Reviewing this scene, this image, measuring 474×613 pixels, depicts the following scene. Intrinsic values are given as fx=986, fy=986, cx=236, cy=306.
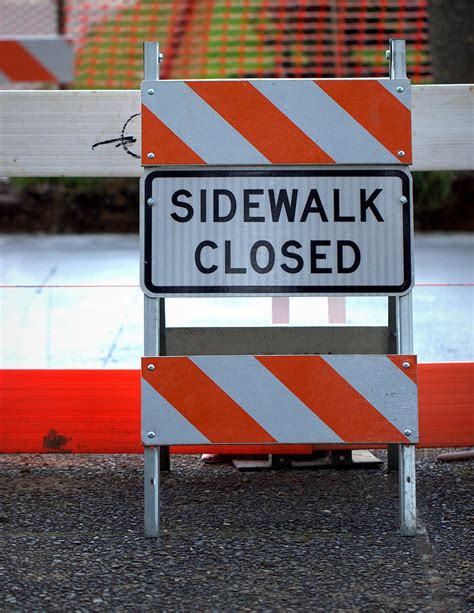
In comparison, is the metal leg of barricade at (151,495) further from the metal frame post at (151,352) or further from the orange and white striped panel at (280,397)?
the orange and white striped panel at (280,397)

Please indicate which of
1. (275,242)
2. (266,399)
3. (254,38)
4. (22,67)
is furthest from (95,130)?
(254,38)

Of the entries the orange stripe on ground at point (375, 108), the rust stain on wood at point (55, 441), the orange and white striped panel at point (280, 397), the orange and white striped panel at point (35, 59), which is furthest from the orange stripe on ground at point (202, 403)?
the orange and white striped panel at point (35, 59)

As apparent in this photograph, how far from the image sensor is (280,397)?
285 cm

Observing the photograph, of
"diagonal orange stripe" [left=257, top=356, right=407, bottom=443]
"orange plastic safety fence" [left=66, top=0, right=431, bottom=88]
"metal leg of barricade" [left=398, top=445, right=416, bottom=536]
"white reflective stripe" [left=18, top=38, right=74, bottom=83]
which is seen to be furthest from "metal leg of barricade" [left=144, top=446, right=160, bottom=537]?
"orange plastic safety fence" [left=66, top=0, right=431, bottom=88]

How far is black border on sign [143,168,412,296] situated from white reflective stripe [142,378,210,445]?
0.30 metres

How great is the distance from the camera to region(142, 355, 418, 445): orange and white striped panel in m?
2.84

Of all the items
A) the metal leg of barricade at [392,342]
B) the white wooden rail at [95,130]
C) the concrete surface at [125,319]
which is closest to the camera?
the metal leg of barricade at [392,342]

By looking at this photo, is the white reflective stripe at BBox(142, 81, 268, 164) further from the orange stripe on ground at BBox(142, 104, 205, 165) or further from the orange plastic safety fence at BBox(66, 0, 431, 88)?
the orange plastic safety fence at BBox(66, 0, 431, 88)

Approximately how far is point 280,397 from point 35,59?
573 centimetres

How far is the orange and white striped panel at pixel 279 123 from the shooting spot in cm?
283

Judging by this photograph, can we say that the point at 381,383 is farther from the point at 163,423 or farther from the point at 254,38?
the point at 254,38

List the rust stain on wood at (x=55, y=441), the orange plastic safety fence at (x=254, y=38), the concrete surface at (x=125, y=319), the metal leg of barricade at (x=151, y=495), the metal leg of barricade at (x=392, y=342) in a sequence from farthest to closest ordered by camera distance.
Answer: the orange plastic safety fence at (x=254, y=38) → the concrete surface at (x=125, y=319) → the rust stain on wood at (x=55, y=441) → the metal leg of barricade at (x=392, y=342) → the metal leg of barricade at (x=151, y=495)

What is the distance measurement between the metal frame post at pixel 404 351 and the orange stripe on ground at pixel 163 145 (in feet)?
2.08

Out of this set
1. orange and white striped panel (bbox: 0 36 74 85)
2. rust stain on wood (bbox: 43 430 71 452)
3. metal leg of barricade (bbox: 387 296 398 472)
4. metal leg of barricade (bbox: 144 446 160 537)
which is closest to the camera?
metal leg of barricade (bbox: 144 446 160 537)
